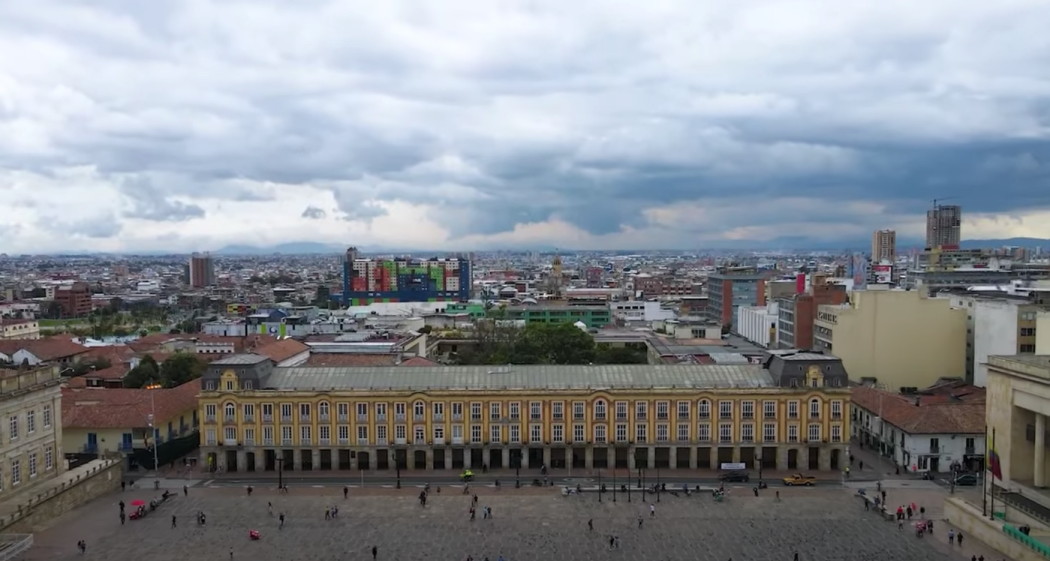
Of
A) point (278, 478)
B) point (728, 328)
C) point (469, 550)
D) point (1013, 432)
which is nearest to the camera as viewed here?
point (469, 550)

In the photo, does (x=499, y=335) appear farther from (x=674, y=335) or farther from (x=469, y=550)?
(x=469, y=550)

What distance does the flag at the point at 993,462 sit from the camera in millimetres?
54062

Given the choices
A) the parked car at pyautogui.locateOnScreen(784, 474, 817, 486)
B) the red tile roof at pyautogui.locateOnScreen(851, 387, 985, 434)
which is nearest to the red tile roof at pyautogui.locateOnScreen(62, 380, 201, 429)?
the parked car at pyautogui.locateOnScreen(784, 474, 817, 486)

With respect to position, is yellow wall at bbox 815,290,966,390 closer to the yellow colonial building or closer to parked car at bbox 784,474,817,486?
the yellow colonial building

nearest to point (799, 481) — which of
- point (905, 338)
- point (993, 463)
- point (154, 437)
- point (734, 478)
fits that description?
point (734, 478)

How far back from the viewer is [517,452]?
7000 centimetres

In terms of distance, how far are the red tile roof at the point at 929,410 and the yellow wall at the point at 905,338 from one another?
13.2 metres

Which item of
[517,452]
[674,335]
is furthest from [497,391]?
[674,335]

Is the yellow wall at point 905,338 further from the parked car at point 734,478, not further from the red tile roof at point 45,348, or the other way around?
the red tile roof at point 45,348

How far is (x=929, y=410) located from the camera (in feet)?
234

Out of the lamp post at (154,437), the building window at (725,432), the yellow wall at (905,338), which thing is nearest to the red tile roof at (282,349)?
the lamp post at (154,437)

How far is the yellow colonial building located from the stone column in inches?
645

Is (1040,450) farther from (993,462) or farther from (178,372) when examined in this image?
(178,372)

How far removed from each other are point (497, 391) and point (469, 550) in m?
20.0
